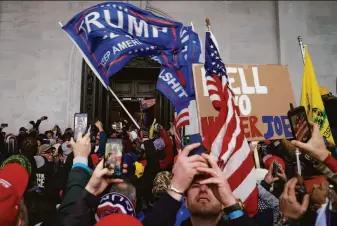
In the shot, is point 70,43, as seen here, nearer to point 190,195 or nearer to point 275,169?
point 275,169

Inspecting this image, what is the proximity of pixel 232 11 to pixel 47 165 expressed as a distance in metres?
8.89

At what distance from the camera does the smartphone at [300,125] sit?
2.49 meters

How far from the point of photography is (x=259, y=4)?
474 inches

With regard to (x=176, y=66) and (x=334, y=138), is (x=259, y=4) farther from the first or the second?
(x=334, y=138)

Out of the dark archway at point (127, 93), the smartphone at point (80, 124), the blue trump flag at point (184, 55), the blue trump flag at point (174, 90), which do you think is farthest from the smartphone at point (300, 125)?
the dark archway at point (127, 93)

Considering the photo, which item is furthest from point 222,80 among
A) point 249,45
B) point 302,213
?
point 249,45

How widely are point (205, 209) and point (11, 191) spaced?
1.20 metres

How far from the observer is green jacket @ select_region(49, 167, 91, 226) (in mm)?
2402

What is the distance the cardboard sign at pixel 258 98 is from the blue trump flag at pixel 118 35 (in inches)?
51.3

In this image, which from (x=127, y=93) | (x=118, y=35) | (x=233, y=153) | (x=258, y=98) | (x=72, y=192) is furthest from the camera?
(x=127, y=93)

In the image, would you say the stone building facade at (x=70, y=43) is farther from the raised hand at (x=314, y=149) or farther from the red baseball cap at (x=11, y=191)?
the raised hand at (x=314, y=149)

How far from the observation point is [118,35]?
5.06 metres

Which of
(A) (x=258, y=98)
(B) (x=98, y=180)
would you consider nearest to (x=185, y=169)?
(B) (x=98, y=180)

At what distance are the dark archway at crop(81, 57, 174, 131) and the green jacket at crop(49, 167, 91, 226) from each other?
8.52 meters
